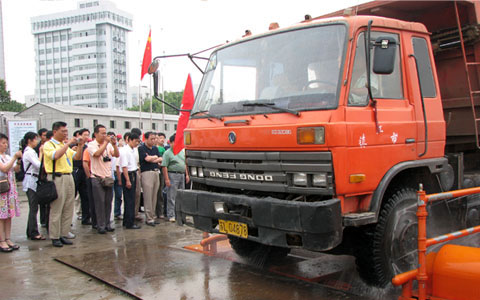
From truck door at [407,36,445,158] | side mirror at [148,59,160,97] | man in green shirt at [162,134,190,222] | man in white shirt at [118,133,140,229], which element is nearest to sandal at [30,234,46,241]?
man in white shirt at [118,133,140,229]

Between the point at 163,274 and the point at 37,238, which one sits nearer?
the point at 163,274

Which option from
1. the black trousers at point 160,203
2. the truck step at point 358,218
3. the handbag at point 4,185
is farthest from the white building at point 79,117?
the truck step at point 358,218

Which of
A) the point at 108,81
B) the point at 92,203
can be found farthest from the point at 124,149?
the point at 108,81

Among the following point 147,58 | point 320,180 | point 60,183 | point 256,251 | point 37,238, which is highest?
point 147,58

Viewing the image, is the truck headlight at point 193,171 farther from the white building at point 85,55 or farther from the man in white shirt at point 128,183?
the white building at point 85,55

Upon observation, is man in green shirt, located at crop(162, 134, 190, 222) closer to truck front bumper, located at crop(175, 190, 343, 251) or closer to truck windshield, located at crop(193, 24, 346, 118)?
truck windshield, located at crop(193, 24, 346, 118)

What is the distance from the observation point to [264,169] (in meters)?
4.47

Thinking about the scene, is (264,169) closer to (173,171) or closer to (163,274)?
(163,274)

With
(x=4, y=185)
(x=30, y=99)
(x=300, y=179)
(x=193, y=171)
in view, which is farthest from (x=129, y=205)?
(x=30, y=99)

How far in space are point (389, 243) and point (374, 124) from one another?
3.92ft

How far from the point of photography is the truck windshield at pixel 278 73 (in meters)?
4.32

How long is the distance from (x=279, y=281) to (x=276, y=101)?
2.12 meters

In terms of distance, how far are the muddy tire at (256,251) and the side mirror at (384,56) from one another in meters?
2.86

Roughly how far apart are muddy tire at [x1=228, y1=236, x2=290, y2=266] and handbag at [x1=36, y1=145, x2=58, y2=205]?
2.94 meters
